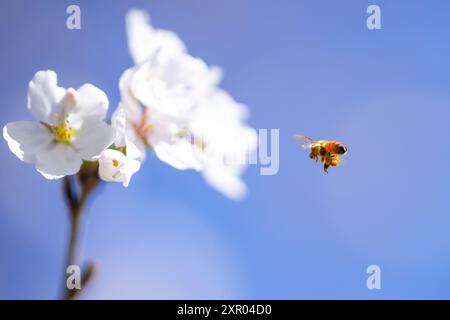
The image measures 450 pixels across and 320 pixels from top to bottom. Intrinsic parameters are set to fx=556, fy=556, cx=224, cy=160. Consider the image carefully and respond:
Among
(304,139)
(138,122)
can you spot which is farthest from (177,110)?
(304,139)

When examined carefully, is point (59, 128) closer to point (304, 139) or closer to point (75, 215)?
point (75, 215)

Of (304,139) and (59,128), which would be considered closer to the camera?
(59,128)

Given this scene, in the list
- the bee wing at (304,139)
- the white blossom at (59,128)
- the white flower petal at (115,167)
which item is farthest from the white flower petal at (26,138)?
the bee wing at (304,139)

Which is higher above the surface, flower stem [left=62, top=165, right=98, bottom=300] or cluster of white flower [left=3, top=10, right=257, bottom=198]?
cluster of white flower [left=3, top=10, right=257, bottom=198]

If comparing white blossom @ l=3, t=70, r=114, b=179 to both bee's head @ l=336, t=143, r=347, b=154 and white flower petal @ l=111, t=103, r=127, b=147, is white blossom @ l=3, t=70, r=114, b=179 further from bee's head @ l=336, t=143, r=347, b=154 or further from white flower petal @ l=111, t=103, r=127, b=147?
bee's head @ l=336, t=143, r=347, b=154

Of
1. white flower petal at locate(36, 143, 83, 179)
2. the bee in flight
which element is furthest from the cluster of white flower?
the bee in flight
